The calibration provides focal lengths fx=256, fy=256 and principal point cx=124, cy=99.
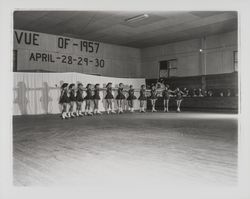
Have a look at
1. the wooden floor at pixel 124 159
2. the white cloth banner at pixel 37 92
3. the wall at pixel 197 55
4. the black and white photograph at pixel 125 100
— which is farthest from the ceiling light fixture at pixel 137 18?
the wooden floor at pixel 124 159

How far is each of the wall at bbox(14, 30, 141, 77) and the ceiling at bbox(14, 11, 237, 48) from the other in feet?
1.61

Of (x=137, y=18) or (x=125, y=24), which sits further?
(x=125, y=24)

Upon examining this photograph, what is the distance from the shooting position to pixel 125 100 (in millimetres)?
13359

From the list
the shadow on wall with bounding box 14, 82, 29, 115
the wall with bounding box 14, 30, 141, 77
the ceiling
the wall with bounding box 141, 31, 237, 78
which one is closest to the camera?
the shadow on wall with bounding box 14, 82, 29, 115

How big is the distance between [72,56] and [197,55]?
678 cm

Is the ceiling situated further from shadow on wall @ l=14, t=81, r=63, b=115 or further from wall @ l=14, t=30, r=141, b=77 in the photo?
shadow on wall @ l=14, t=81, r=63, b=115

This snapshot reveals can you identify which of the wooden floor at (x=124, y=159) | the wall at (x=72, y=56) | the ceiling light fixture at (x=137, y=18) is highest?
the ceiling light fixture at (x=137, y=18)

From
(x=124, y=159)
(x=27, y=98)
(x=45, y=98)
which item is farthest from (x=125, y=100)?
(x=124, y=159)

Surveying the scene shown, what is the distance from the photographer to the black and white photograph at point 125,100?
2.56 meters

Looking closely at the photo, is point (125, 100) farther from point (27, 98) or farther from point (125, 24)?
point (27, 98)

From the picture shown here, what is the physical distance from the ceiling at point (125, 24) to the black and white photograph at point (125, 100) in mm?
46

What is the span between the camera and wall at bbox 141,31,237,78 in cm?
1281

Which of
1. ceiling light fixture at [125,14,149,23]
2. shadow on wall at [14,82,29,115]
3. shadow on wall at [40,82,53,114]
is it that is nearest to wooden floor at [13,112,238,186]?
shadow on wall at [14,82,29,115]

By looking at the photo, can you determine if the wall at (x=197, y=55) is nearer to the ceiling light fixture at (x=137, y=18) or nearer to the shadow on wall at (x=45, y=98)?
the ceiling light fixture at (x=137, y=18)
